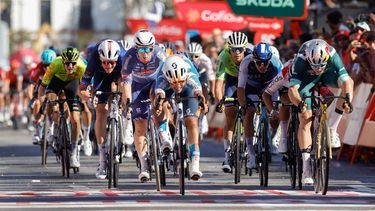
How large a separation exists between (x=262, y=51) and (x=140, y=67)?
1523 millimetres

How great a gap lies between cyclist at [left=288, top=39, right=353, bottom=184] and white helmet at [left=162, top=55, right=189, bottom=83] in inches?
49.4

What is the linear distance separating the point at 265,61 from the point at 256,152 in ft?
3.88

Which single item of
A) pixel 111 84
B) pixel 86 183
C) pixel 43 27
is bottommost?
pixel 86 183

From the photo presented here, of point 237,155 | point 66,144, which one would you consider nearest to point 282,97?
point 237,155

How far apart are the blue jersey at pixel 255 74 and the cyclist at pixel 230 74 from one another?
0.65 metres

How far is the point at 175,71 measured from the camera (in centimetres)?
1667

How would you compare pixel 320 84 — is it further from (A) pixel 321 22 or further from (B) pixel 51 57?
(A) pixel 321 22

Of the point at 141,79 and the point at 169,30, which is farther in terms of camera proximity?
the point at 169,30

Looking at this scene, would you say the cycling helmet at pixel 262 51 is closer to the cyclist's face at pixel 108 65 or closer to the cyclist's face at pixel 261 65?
the cyclist's face at pixel 261 65

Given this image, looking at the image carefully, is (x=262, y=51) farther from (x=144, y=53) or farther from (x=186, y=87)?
(x=144, y=53)

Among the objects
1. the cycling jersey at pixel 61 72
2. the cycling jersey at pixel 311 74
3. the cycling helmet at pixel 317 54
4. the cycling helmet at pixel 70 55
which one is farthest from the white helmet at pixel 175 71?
the cycling jersey at pixel 61 72

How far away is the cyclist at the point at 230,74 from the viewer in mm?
19078

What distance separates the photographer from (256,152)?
60.3ft

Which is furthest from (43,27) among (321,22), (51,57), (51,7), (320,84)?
(320,84)
